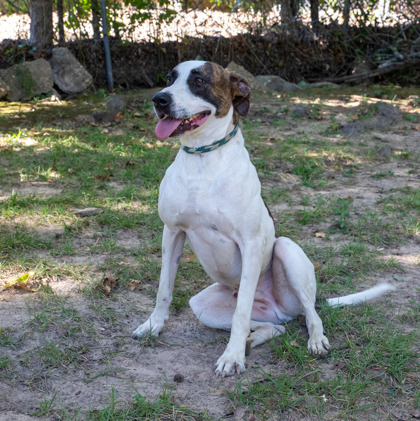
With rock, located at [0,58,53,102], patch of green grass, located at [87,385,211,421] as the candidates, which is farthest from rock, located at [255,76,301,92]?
patch of green grass, located at [87,385,211,421]

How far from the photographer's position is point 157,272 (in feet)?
13.5

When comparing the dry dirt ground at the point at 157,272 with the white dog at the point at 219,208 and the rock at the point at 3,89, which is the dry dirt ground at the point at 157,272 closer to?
the white dog at the point at 219,208

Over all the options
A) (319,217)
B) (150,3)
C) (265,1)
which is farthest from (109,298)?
(265,1)

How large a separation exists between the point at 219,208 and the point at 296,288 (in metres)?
0.73

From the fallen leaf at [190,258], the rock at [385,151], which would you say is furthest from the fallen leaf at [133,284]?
the rock at [385,151]

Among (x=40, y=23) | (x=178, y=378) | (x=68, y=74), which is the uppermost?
(x=40, y=23)

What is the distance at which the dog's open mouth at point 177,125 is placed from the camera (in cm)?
285

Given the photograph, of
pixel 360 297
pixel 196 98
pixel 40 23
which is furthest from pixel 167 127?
pixel 40 23

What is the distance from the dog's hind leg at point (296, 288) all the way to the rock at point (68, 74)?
25.5 ft

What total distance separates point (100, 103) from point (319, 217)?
5.56m

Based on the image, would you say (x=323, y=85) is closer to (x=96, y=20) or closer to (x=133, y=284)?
(x=96, y=20)

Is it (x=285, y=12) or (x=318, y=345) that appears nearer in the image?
(x=318, y=345)

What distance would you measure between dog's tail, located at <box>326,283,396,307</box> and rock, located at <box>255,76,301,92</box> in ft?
28.4

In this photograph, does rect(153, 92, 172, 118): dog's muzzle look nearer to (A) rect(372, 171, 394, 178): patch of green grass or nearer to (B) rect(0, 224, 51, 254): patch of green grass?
(B) rect(0, 224, 51, 254): patch of green grass
